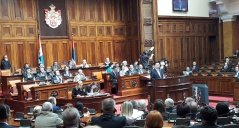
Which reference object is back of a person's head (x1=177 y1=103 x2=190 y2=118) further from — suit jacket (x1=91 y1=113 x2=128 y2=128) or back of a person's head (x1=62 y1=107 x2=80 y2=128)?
back of a person's head (x1=62 y1=107 x2=80 y2=128)

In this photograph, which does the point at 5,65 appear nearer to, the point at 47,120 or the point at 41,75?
the point at 41,75

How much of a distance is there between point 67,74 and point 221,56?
37.6 feet

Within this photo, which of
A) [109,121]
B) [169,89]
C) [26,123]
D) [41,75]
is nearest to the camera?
[109,121]

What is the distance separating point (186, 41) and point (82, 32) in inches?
256

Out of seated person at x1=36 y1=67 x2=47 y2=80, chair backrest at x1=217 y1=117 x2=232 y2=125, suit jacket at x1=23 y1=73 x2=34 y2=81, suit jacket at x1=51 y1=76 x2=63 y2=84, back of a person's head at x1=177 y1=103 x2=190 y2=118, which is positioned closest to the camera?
chair backrest at x1=217 y1=117 x2=232 y2=125

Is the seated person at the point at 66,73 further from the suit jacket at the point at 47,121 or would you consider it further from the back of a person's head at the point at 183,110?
the back of a person's head at the point at 183,110

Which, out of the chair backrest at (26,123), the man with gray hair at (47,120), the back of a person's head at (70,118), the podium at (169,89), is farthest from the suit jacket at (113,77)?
the back of a person's head at (70,118)

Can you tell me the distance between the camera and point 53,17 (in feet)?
45.5

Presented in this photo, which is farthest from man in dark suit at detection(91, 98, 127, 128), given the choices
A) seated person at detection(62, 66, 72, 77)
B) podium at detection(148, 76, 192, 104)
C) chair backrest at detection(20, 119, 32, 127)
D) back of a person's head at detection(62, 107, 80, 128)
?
seated person at detection(62, 66, 72, 77)

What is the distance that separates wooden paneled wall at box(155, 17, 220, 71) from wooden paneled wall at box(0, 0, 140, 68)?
171 centimetres

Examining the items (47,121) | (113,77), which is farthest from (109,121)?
(113,77)

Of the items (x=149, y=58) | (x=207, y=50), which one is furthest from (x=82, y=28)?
(x=207, y=50)

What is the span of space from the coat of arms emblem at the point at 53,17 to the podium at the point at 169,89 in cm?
710

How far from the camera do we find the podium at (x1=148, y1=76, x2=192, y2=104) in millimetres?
8734
